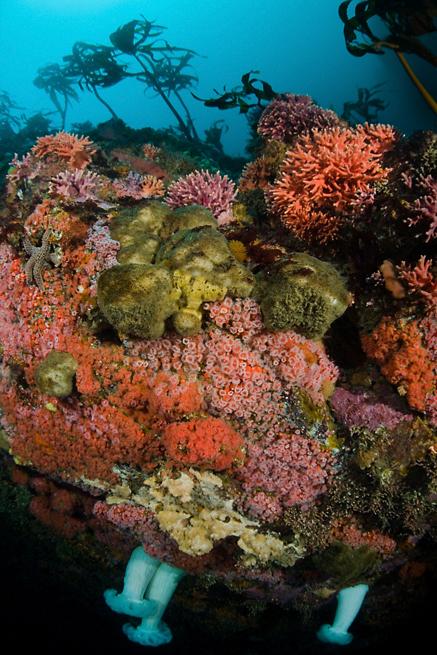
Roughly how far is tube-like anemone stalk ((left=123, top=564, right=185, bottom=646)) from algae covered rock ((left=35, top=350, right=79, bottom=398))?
462 cm

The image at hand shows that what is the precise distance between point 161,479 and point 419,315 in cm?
367

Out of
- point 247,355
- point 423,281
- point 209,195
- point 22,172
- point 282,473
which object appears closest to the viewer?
point 423,281

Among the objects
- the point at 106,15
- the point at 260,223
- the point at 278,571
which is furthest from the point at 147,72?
the point at 106,15

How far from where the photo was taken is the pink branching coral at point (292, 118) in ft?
17.6

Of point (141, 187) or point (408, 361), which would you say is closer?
point (408, 361)

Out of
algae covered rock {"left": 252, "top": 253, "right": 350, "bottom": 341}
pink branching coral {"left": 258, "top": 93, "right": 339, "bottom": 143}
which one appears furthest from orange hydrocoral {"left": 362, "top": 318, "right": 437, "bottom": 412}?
pink branching coral {"left": 258, "top": 93, "right": 339, "bottom": 143}

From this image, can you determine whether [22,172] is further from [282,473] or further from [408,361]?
[408,361]

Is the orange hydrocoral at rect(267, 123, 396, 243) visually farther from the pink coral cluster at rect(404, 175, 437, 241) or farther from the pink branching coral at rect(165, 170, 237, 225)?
the pink branching coral at rect(165, 170, 237, 225)

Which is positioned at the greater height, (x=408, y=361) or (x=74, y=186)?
(x=74, y=186)

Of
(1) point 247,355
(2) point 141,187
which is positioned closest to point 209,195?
(2) point 141,187

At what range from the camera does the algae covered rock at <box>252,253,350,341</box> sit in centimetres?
320

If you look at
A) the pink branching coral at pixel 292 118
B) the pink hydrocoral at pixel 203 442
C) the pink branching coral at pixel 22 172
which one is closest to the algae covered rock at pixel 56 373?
the pink hydrocoral at pixel 203 442

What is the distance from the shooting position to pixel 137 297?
10.5ft

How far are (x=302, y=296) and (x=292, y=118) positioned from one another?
394 cm
